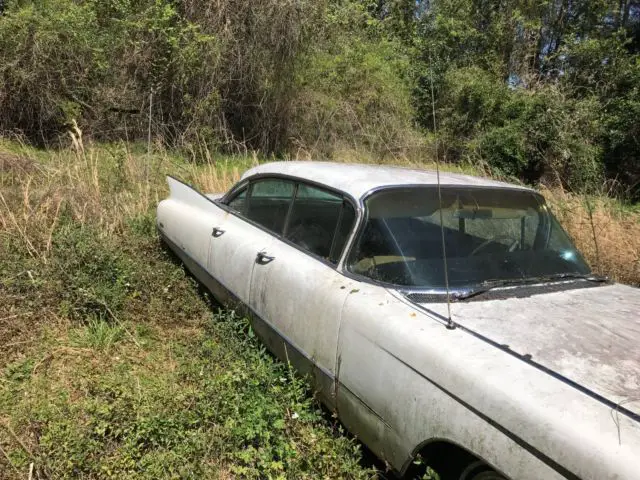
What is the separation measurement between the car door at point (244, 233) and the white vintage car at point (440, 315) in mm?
13

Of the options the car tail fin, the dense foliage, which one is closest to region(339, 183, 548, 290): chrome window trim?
the car tail fin

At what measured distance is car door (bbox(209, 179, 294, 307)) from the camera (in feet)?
11.6

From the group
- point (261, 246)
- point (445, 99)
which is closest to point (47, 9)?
point (261, 246)

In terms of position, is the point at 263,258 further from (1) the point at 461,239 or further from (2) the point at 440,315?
(2) the point at 440,315

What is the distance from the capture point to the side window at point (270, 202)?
3635mm

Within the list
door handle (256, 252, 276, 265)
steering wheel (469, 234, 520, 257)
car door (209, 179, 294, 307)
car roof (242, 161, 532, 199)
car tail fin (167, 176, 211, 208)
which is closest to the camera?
steering wheel (469, 234, 520, 257)

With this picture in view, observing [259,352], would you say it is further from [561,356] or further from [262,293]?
[561,356]

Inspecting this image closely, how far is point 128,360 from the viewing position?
3.55m

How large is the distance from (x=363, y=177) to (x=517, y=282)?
3.62 ft

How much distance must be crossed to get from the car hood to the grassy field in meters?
0.96

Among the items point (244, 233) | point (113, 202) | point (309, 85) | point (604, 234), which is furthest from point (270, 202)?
point (309, 85)

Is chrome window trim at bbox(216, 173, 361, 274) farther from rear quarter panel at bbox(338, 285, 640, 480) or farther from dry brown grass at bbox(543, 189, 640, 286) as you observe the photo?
dry brown grass at bbox(543, 189, 640, 286)

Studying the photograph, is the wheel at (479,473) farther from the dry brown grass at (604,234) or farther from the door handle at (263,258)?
the dry brown grass at (604,234)

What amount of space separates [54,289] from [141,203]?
6.92 ft
